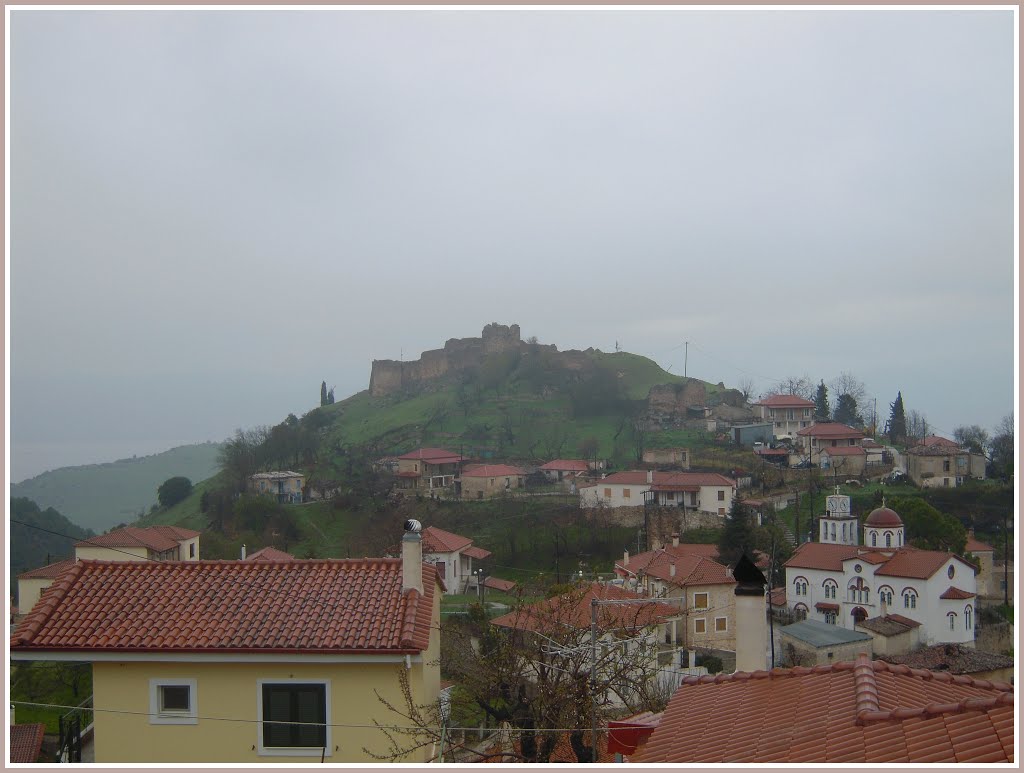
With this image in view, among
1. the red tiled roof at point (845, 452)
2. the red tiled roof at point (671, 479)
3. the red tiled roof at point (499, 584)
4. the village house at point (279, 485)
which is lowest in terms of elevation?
the red tiled roof at point (499, 584)

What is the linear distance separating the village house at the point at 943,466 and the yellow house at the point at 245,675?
47103mm

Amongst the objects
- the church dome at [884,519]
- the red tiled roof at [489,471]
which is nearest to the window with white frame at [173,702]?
the church dome at [884,519]

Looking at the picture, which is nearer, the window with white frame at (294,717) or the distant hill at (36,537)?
the window with white frame at (294,717)

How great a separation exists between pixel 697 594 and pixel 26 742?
21.1 metres

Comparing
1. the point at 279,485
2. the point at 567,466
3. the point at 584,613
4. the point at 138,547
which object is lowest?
the point at 279,485

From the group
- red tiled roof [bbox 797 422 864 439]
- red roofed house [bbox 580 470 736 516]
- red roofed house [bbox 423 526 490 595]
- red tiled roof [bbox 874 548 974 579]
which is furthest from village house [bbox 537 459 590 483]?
red tiled roof [bbox 874 548 974 579]

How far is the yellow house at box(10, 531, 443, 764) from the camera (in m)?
7.80

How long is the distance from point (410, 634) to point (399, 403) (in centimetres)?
7800

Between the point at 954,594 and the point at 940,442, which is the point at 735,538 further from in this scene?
the point at 940,442

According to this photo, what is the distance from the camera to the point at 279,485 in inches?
2320

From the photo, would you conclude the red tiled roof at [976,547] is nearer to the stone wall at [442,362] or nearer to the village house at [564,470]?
the village house at [564,470]

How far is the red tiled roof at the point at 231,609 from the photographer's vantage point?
7.87m

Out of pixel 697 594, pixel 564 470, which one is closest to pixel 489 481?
pixel 564 470

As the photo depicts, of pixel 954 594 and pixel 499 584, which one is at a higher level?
pixel 954 594
